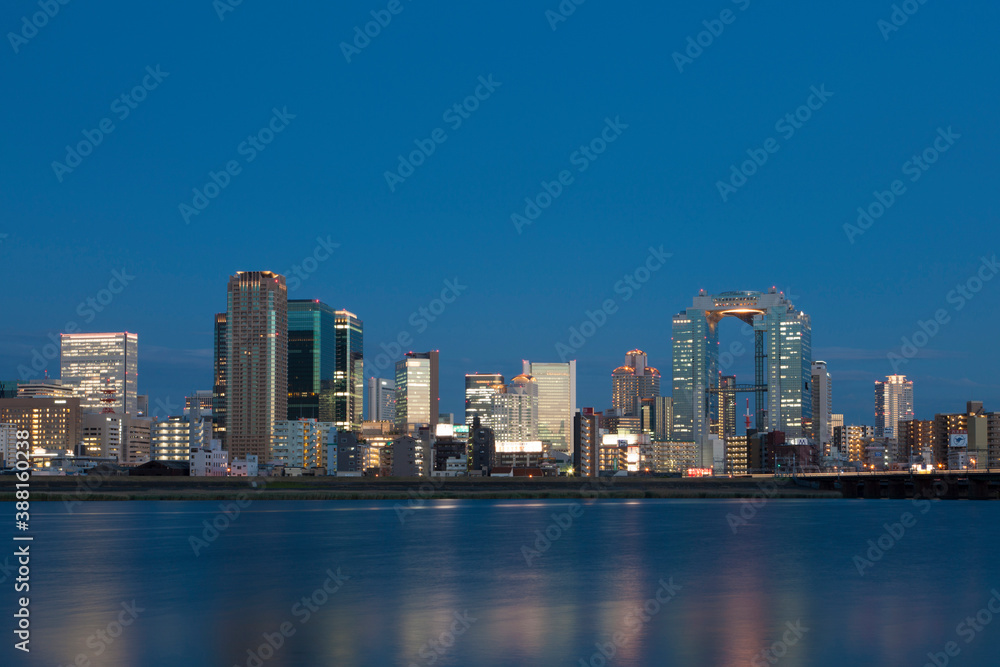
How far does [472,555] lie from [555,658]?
31532 millimetres

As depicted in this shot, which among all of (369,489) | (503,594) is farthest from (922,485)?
(503,594)

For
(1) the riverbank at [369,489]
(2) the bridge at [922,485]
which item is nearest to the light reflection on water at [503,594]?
(1) the riverbank at [369,489]

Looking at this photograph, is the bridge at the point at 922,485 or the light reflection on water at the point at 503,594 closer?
the light reflection on water at the point at 503,594

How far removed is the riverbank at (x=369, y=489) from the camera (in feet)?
502

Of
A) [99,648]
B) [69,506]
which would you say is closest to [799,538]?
[99,648]

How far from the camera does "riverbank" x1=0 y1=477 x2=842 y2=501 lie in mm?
153125

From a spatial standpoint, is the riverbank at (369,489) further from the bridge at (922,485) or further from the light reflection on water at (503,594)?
the light reflection on water at (503,594)

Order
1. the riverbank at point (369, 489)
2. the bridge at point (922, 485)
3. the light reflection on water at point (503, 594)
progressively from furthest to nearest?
the bridge at point (922, 485)
the riverbank at point (369, 489)
the light reflection on water at point (503, 594)

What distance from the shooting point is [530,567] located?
5341 centimetres

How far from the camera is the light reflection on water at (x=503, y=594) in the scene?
2984 cm

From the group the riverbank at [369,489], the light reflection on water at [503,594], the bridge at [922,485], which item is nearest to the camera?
the light reflection on water at [503,594]

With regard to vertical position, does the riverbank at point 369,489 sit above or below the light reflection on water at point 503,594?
below

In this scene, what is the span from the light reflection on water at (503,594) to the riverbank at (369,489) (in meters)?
73.1

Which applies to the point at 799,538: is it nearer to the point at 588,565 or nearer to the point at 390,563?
the point at 588,565
